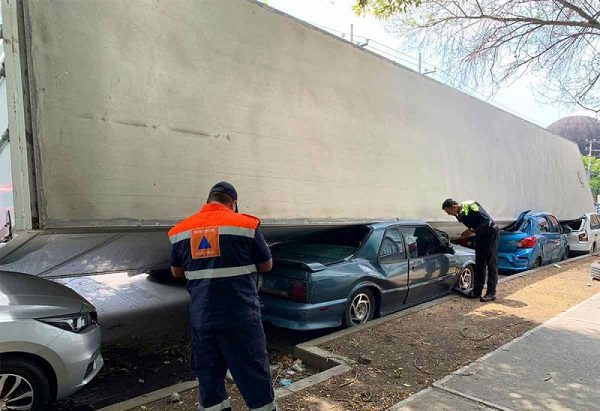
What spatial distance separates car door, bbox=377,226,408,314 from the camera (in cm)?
584

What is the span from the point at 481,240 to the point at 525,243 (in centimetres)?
342

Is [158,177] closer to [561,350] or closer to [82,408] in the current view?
[82,408]

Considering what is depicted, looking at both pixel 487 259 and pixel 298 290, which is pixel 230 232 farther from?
pixel 487 259

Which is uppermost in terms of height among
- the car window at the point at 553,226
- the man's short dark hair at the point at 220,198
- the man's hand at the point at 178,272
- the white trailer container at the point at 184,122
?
the white trailer container at the point at 184,122

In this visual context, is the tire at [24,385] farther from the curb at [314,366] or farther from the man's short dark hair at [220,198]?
the man's short dark hair at [220,198]

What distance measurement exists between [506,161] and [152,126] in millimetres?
8852

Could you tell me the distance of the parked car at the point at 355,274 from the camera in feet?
16.6

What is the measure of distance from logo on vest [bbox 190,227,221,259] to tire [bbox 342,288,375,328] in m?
2.83

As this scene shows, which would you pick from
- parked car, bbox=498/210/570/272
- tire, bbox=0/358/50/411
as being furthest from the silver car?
parked car, bbox=498/210/570/272

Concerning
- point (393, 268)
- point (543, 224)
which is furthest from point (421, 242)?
point (543, 224)

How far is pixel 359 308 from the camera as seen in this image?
18.3 feet

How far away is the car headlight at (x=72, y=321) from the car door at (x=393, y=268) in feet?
11.3

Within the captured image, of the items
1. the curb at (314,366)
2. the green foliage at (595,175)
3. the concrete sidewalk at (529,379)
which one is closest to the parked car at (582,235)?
the concrete sidewalk at (529,379)

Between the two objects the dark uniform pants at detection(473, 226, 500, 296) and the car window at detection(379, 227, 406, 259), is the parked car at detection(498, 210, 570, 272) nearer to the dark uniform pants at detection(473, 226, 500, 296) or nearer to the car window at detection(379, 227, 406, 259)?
the dark uniform pants at detection(473, 226, 500, 296)
